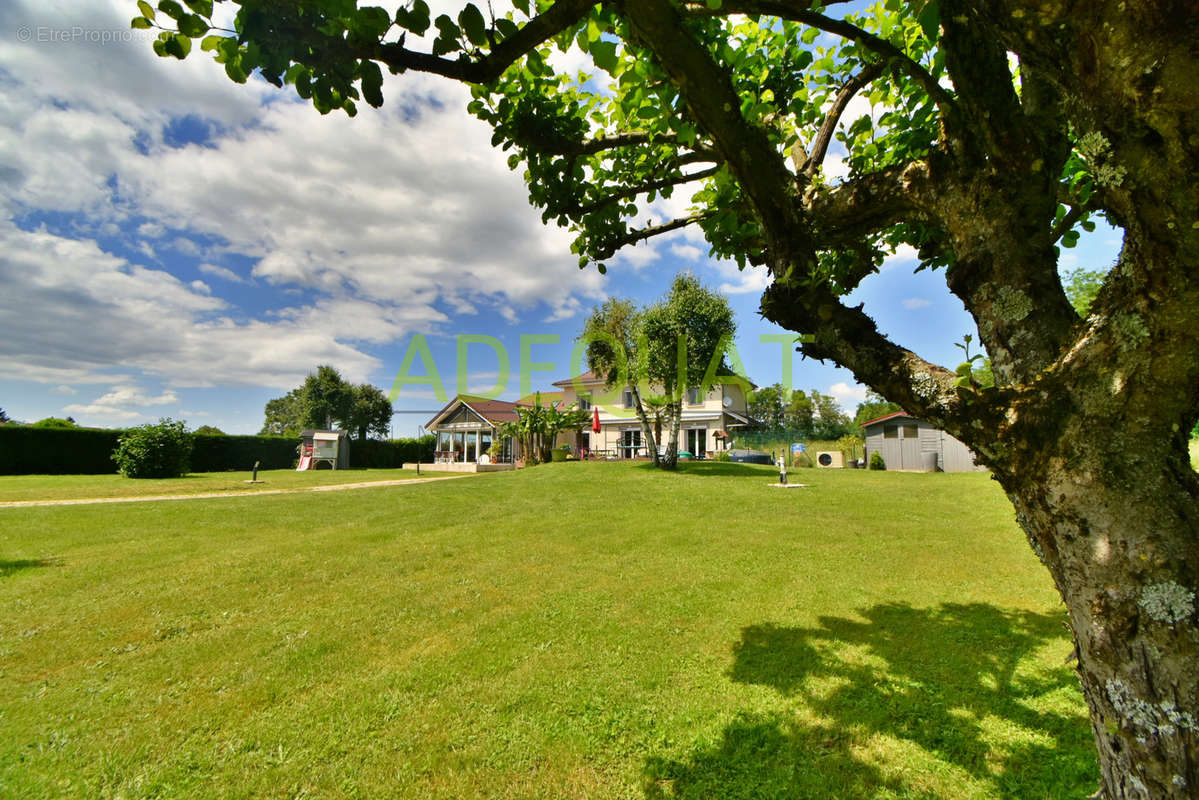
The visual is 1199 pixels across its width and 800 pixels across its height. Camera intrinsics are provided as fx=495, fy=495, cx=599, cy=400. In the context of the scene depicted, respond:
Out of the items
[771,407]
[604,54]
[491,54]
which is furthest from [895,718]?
[771,407]

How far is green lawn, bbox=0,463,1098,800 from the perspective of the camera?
130 inches

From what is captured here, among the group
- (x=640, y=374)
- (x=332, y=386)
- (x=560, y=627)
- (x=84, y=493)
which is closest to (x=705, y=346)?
(x=640, y=374)

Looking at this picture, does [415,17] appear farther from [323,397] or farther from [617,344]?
[323,397]

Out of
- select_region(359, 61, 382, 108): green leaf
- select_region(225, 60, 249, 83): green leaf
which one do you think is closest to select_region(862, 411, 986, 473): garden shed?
select_region(359, 61, 382, 108): green leaf

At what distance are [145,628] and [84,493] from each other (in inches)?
652

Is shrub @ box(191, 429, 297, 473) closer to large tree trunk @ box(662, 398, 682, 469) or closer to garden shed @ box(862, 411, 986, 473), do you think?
large tree trunk @ box(662, 398, 682, 469)

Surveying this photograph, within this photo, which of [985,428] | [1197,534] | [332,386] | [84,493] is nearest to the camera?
[1197,534]

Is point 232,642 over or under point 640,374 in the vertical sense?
under

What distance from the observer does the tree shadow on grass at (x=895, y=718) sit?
10.5 ft

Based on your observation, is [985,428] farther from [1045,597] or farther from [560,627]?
[1045,597]

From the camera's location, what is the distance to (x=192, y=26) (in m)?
2.26

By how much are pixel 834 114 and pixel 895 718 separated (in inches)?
195

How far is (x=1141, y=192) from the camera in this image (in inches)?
59.7

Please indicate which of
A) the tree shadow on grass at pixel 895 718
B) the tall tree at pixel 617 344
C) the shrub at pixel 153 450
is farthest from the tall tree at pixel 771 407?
the tree shadow on grass at pixel 895 718
